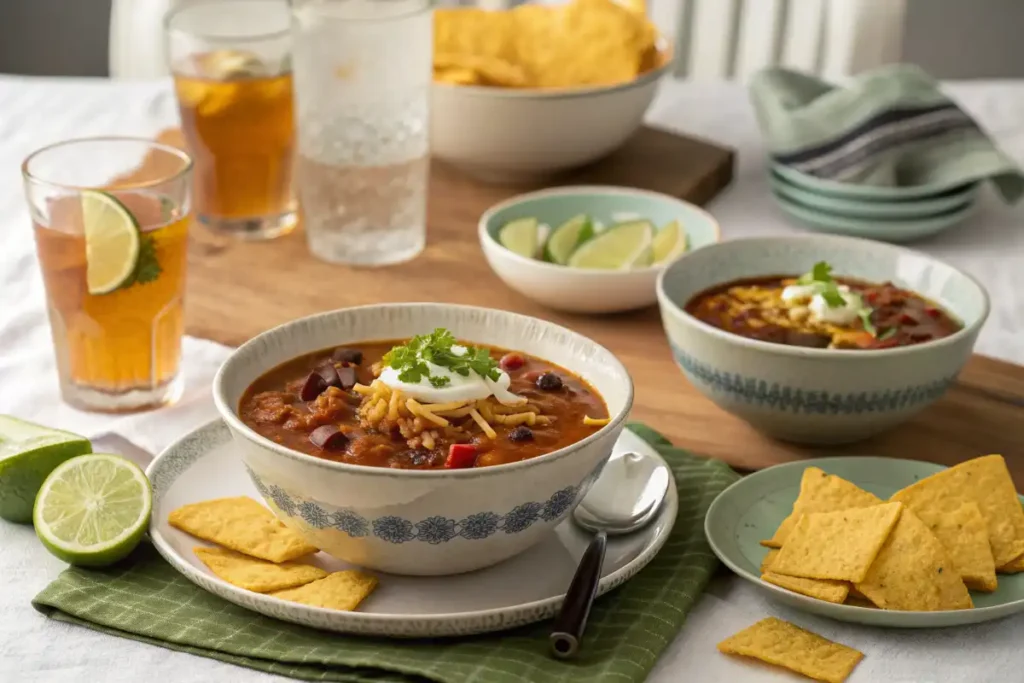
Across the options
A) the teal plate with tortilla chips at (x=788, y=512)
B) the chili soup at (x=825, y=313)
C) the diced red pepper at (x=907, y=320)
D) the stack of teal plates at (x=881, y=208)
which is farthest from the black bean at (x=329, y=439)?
the stack of teal plates at (x=881, y=208)

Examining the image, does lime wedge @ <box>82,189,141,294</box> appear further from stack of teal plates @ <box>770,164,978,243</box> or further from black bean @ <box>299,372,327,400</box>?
stack of teal plates @ <box>770,164,978,243</box>

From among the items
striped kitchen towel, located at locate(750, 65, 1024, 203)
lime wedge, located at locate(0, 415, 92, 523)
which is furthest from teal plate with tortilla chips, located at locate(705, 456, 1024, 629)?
striped kitchen towel, located at locate(750, 65, 1024, 203)

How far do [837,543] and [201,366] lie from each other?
4.12 ft

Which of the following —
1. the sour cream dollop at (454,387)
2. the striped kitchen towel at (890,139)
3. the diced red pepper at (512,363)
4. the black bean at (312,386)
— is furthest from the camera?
the striped kitchen towel at (890,139)

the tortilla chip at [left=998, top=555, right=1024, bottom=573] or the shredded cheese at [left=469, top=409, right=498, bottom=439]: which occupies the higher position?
the shredded cheese at [left=469, top=409, right=498, bottom=439]

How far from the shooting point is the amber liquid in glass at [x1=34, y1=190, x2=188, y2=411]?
228 centimetres

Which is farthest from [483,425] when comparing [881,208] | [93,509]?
[881,208]

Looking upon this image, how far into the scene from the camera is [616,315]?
274 cm

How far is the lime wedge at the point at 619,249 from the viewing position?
276 centimetres

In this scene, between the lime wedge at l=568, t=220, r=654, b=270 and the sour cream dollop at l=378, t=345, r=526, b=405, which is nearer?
the sour cream dollop at l=378, t=345, r=526, b=405

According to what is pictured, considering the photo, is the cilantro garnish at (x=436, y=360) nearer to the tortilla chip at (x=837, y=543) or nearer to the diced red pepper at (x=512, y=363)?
the diced red pepper at (x=512, y=363)

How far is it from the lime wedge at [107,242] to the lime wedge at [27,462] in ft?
1.25

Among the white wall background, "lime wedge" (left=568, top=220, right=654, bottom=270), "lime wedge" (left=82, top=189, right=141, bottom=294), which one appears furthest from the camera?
the white wall background

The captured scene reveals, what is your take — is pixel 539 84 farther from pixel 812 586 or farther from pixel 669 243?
pixel 812 586
